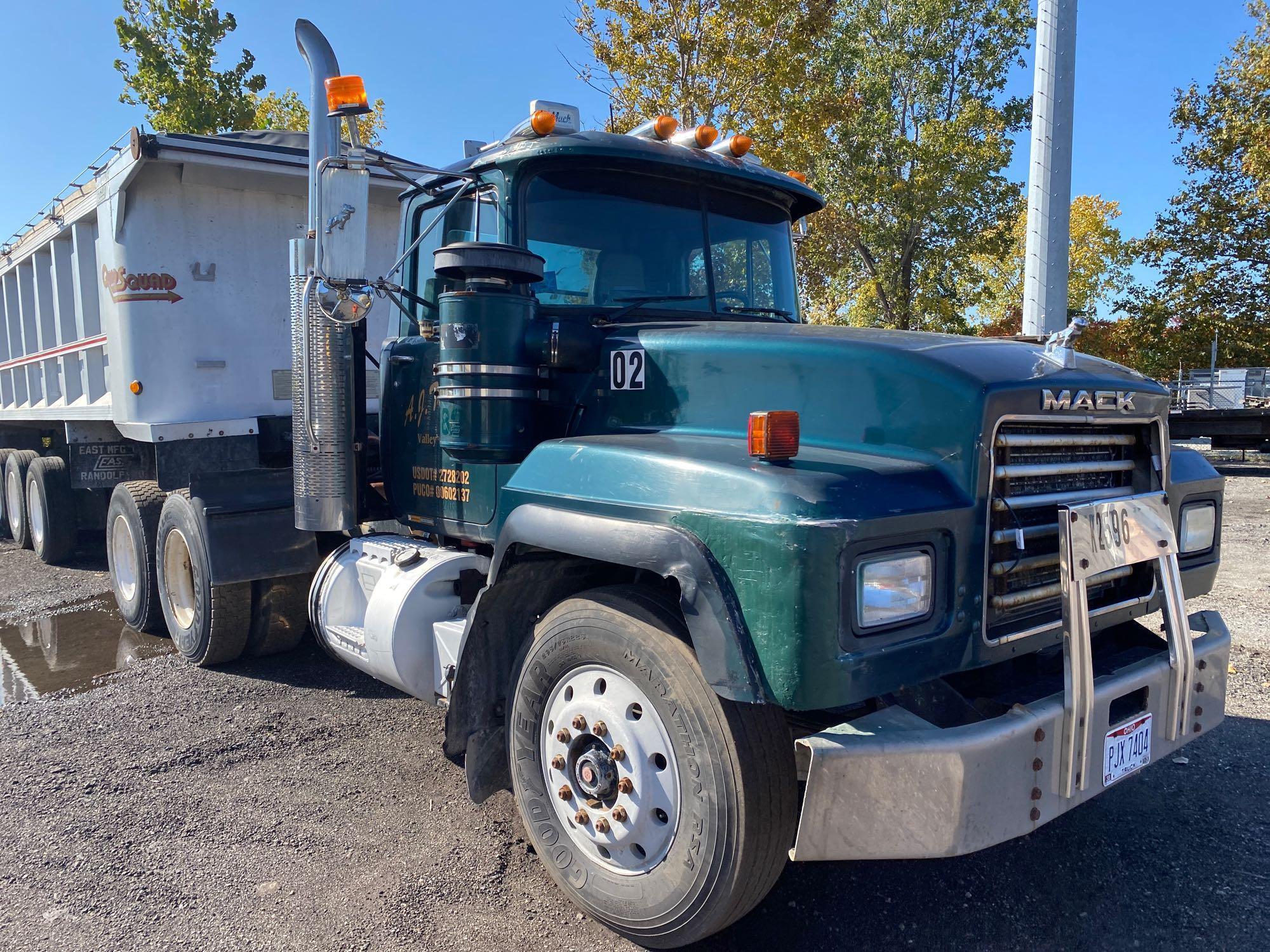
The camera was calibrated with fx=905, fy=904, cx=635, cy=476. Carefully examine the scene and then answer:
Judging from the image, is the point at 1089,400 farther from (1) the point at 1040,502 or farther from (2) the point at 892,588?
(2) the point at 892,588

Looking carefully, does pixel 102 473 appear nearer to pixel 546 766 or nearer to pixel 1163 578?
pixel 546 766

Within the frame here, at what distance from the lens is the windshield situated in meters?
3.64

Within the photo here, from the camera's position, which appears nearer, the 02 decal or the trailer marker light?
the 02 decal

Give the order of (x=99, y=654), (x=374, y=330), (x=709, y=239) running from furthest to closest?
(x=374, y=330), (x=99, y=654), (x=709, y=239)

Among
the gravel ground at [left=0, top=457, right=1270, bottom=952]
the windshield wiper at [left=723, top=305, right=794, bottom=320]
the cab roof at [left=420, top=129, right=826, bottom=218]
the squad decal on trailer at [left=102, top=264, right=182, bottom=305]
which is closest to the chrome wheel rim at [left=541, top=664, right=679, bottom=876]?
the gravel ground at [left=0, top=457, right=1270, bottom=952]

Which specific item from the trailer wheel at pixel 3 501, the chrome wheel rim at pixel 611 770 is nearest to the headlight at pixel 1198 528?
the chrome wheel rim at pixel 611 770

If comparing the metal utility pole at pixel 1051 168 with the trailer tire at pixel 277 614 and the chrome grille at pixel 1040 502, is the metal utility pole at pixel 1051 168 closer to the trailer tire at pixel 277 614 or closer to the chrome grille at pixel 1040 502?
the chrome grille at pixel 1040 502

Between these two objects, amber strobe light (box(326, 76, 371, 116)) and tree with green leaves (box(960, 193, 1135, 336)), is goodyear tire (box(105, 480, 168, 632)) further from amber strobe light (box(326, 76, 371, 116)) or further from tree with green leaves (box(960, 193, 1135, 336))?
tree with green leaves (box(960, 193, 1135, 336))

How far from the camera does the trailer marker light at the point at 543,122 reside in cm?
359

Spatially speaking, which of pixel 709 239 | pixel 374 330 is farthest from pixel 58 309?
pixel 709 239

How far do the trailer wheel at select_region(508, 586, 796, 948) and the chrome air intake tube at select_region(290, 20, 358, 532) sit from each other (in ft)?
5.55

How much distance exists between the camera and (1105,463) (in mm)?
3006

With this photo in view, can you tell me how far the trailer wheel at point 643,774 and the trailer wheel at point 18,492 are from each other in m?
8.84

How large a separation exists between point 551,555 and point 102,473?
6.01 m
